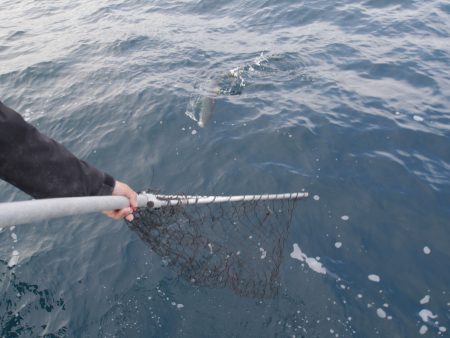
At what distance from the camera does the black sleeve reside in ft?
7.95

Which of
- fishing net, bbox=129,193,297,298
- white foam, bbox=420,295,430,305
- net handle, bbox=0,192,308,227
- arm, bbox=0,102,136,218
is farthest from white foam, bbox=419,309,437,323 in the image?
arm, bbox=0,102,136,218

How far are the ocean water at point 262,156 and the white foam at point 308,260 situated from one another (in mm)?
25

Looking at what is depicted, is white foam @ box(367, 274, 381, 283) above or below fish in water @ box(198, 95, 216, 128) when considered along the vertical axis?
below

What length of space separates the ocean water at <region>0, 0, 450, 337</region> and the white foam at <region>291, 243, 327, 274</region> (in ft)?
0.08

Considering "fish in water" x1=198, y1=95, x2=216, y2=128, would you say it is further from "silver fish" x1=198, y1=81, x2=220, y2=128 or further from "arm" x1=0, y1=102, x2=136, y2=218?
"arm" x1=0, y1=102, x2=136, y2=218

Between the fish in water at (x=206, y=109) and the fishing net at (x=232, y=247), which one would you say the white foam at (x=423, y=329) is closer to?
the fishing net at (x=232, y=247)

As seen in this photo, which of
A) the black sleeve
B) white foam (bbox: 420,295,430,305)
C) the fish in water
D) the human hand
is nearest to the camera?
the black sleeve

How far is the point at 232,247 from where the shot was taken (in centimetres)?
596

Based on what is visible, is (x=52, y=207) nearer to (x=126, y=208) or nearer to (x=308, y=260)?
(x=126, y=208)

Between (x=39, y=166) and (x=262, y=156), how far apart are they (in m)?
5.52

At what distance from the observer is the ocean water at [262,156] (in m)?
5.09

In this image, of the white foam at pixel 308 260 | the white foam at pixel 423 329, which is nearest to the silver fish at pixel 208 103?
the white foam at pixel 308 260

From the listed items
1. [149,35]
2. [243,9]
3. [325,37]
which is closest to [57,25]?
[149,35]

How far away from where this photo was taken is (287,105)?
914cm
